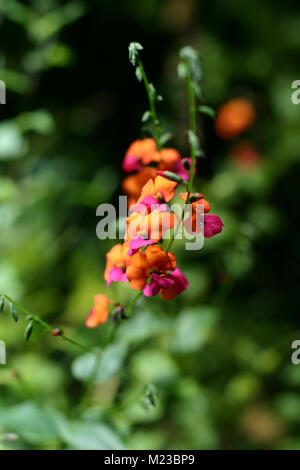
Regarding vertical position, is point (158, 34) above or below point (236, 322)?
above

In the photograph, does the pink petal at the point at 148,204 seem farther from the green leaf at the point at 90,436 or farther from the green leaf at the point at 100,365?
the green leaf at the point at 90,436

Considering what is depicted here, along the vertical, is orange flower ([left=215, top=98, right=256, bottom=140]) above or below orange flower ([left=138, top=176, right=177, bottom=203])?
above

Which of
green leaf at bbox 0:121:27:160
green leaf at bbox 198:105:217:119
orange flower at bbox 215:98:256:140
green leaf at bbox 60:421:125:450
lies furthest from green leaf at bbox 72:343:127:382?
orange flower at bbox 215:98:256:140

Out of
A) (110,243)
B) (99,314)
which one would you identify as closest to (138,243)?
(99,314)

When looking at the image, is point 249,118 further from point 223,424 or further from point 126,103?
point 223,424

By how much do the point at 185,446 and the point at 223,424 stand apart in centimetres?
22

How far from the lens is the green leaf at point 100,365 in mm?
1204

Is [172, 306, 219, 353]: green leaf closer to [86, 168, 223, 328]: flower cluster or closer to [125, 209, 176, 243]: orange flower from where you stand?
[86, 168, 223, 328]: flower cluster

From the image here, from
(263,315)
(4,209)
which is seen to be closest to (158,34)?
(4,209)

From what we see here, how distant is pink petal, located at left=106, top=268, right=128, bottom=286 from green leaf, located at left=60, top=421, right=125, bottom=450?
422 mm

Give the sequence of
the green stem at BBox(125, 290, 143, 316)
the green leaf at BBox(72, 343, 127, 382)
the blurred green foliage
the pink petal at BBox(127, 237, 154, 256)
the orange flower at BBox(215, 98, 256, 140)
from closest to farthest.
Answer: the pink petal at BBox(127, 237, 154, 256)
the green stem at BBox(125, 290, 143, 316)
the green leaf at BBox(72, 343, 127, 382)
the blurred green foliage
the orange flower at BBox(215, 98, 256, 140)

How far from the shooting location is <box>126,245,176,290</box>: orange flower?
2.85 ft

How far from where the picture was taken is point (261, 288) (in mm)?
2609

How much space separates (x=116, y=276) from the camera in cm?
96
